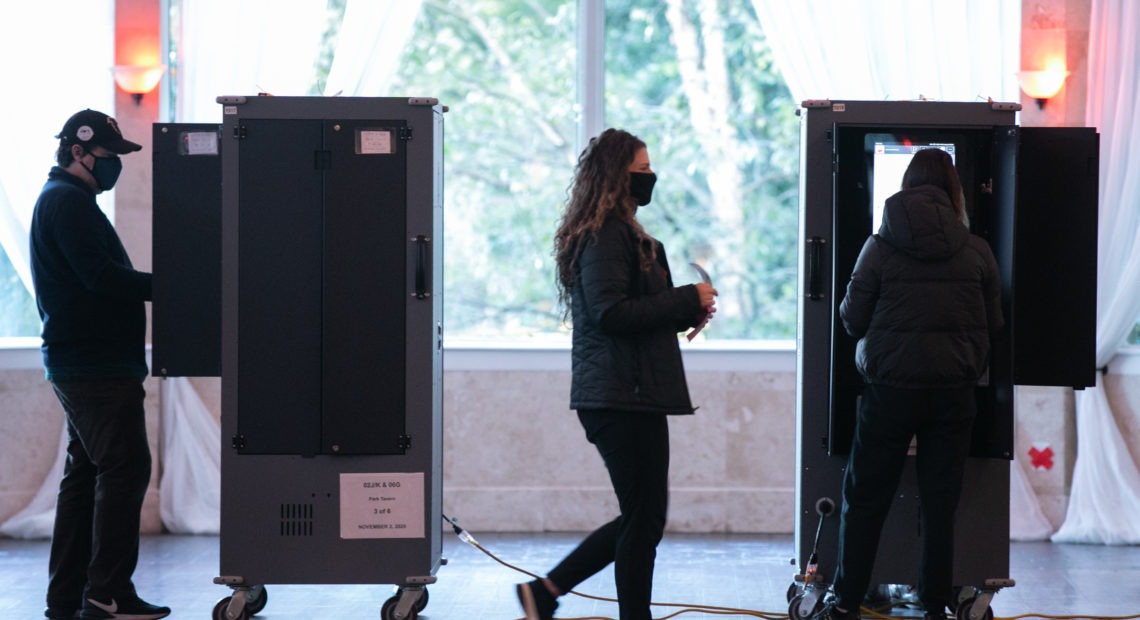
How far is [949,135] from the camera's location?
3756 millimetres

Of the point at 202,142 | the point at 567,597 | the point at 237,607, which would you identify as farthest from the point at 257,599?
the point at 202,142

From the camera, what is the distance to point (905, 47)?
527 centimetres

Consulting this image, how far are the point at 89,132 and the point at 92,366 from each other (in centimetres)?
74

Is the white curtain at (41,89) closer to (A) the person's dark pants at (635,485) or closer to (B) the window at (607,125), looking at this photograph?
(B) the window at (607,125)

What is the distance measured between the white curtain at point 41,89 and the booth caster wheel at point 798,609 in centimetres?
338

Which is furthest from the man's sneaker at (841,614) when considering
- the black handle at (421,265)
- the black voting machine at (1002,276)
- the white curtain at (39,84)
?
the white curtain at (39,84)

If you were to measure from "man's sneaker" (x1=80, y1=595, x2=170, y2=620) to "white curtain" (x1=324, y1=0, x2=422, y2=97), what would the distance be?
241cm

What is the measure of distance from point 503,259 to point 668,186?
33.2 inches

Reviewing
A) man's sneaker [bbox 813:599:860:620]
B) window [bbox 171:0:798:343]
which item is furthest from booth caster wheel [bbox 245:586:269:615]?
window [bbox 171:0:798:343]

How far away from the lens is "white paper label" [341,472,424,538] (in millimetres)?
3732

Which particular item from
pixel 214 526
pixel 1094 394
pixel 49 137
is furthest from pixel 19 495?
pixel 1094 394

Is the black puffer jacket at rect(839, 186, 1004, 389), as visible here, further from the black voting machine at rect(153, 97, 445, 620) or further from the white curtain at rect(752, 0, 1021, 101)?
the white curtain at rect(752, 0, 1021, 101)

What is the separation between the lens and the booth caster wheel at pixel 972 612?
375 centimetres

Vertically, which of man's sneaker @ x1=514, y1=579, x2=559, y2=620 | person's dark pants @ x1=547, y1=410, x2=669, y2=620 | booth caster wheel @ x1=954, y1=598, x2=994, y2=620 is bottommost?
booth caster wheel @ x1=954, y1=598, x2=994, y2=620
